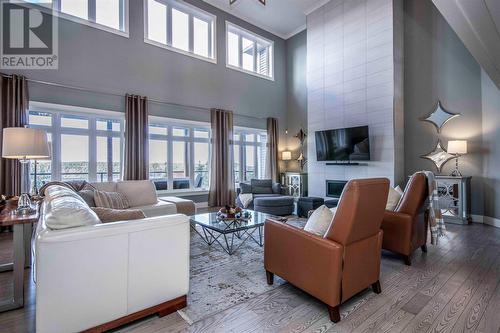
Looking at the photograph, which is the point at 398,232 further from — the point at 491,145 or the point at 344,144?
the point at 344,144

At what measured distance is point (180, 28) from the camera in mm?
6293

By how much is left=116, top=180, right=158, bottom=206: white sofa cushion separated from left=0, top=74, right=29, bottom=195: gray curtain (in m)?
1.59

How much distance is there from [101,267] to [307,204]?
4.15m

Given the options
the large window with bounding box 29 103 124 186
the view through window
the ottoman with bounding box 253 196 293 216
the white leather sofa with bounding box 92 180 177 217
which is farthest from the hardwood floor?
the view through window

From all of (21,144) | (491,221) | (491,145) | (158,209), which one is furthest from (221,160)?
(491,221)

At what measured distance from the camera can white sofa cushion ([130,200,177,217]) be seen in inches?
150

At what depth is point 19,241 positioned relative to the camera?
79.0 inches

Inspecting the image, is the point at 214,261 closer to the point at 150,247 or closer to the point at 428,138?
the point at 150,247

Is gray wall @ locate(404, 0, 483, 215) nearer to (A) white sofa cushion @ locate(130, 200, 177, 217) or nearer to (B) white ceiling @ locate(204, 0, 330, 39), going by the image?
(B) white ceiling @ locate(204, 0, 330, 39)

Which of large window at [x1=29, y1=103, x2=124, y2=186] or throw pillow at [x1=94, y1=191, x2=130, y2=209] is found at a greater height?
large window at [x1=29, y1=103, x2=124, y2=186]

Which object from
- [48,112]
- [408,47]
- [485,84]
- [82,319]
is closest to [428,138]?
[485,84]

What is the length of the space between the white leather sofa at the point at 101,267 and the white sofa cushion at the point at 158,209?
2136 millimetres

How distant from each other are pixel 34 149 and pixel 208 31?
566cm

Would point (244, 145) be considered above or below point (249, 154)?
above
